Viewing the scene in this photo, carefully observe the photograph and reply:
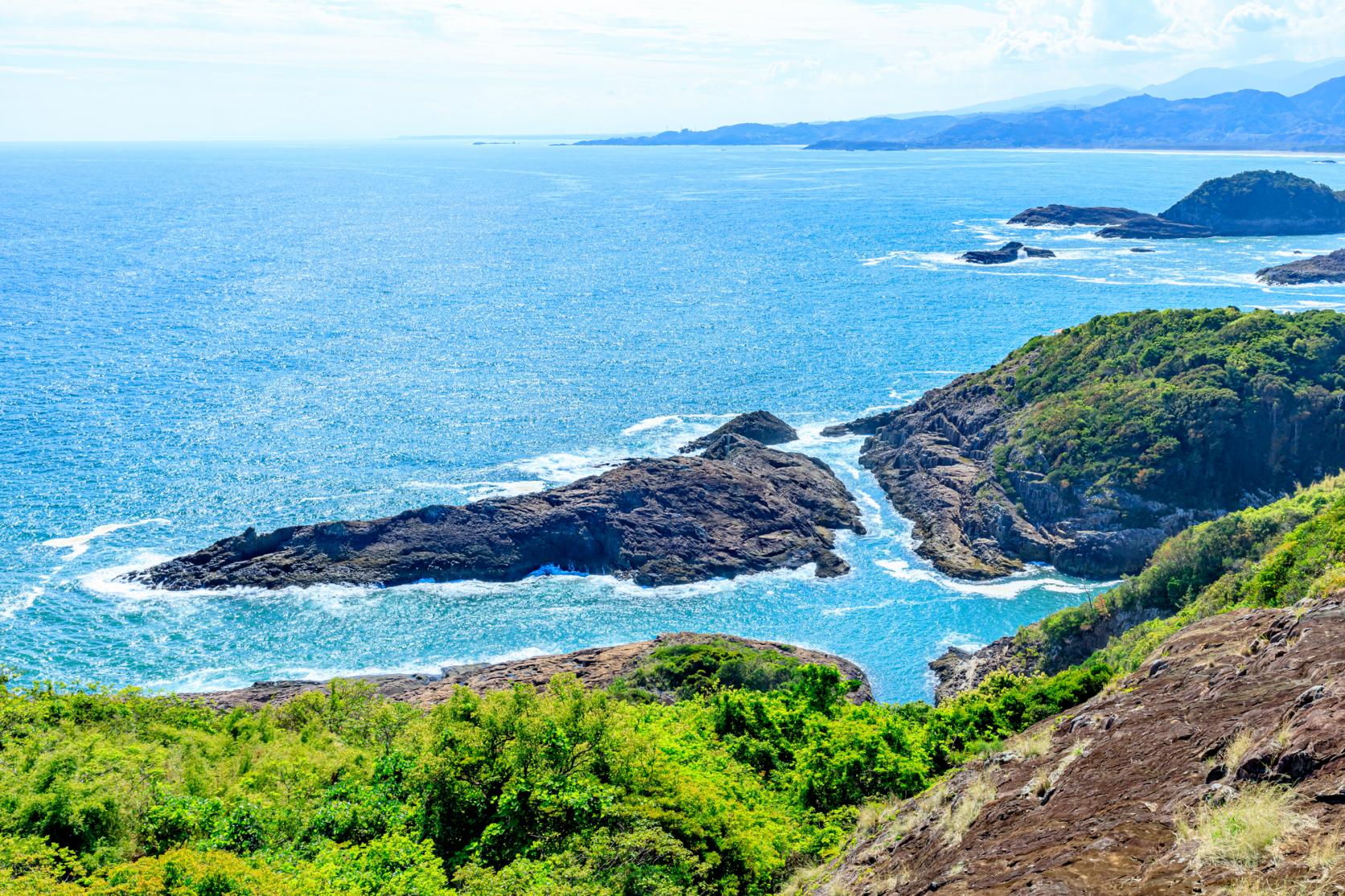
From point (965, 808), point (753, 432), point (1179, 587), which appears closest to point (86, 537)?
point (753, 432)

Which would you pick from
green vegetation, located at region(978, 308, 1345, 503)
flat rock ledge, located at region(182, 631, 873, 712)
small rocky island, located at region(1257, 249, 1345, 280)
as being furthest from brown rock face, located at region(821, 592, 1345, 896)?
small rocky island, located at region(1257, 249, 1345, 280)

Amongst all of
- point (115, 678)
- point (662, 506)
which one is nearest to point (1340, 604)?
point (662, 506)

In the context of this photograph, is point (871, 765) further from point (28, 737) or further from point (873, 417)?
point (873, 417)

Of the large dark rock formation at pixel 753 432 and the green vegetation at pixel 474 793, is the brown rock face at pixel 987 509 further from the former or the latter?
the green vegetation at pixel 474 793

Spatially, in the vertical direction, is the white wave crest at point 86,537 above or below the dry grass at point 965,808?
below

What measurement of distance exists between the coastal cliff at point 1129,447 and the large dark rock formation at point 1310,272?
82.6m

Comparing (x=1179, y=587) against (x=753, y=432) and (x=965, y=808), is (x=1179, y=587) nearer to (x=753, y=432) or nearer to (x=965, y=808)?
(x=965, y=808)

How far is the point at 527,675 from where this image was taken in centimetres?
5944

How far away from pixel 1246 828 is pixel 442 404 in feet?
328

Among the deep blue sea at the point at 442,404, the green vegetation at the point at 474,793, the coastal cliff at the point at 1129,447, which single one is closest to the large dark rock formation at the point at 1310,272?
the deep blue sea at the point at 442,404

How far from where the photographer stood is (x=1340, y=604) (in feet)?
83.6

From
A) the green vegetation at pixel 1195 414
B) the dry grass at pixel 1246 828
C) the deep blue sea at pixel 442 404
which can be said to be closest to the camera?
the dry grass at pixel 1246 828

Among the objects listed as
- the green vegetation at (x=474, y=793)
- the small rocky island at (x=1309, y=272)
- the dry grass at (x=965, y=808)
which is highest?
the small rocky island at (x=1309, y=272)

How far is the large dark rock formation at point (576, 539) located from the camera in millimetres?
74750
